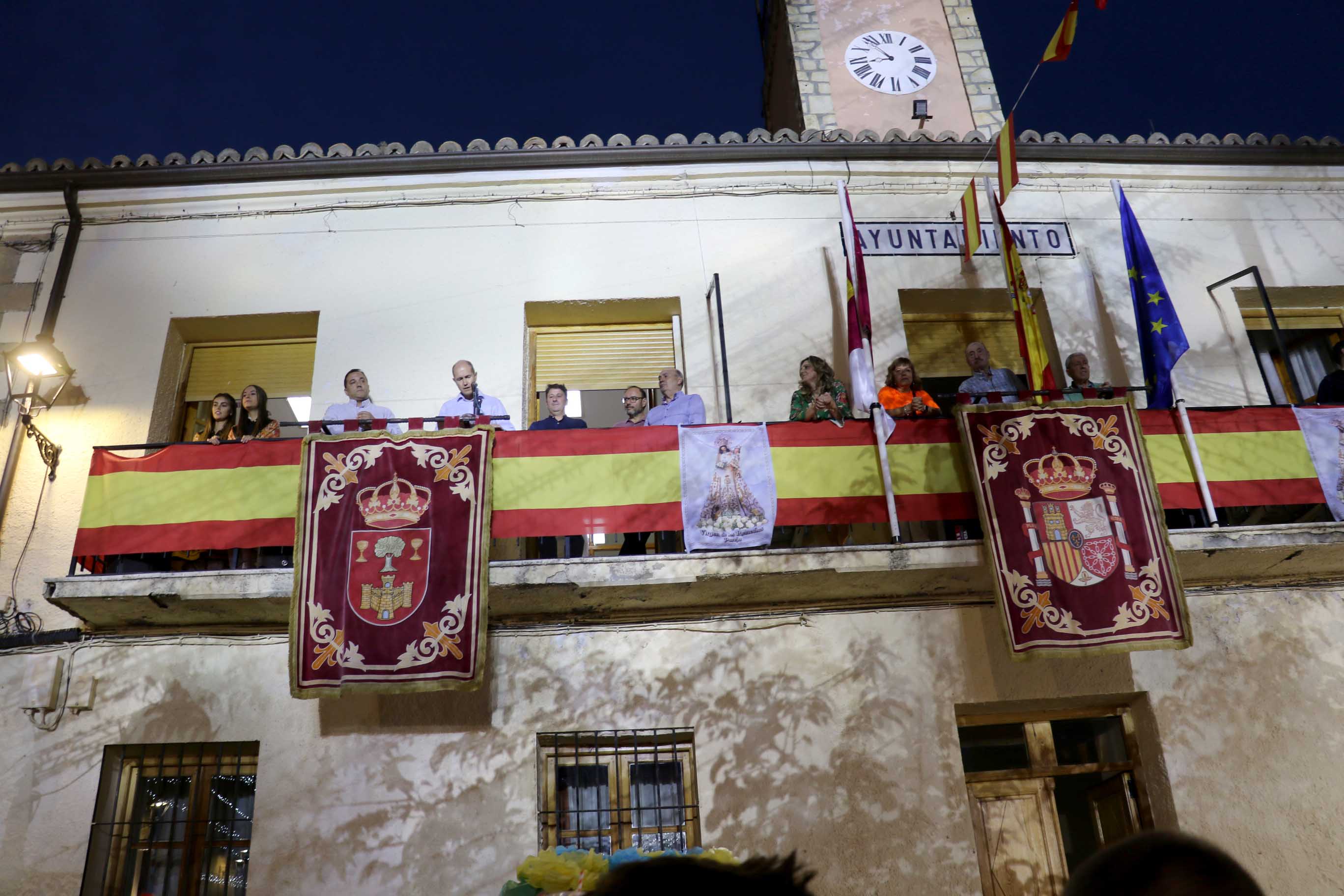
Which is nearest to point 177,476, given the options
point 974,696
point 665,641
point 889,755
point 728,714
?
point 665,641

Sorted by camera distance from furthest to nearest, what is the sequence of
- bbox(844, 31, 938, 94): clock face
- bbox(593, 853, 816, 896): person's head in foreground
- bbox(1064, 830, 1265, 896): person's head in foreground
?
1. bbox(844, 31, 938, 94): clock face
2. bbox(1064, 830, 1265, 896): person's head in foreground
3. bbox(593, 853, 816, 896): person's head in foreground

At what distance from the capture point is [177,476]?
656 cm

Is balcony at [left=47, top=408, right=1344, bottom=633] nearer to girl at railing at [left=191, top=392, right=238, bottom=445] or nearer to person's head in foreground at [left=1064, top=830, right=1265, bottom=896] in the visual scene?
girl at railing at [left=191, top=392, right=238, bottom=445]

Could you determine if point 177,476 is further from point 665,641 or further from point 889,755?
point 889,755

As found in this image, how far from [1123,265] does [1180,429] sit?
2.19m

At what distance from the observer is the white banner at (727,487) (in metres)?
6.37

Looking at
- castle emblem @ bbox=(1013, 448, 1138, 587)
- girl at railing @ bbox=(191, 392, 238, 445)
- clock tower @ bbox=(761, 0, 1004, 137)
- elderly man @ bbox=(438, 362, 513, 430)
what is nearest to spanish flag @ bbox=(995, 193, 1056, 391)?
castle emblem @ bbox=(1013, 448, 1138, 587)

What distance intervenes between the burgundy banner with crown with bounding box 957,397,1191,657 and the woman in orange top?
0.37 meters

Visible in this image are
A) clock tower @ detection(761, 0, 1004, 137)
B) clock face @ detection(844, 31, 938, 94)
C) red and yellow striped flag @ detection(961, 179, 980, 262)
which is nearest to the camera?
red and yellow striped flag @ detection(961, 179, 980, 262)

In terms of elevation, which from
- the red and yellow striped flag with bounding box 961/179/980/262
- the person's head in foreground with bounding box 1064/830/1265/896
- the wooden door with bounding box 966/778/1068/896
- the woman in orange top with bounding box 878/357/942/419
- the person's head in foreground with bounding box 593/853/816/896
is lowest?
the wooden door with bounding box 966/778/1068/896

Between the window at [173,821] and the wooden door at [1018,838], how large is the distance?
4823 mm

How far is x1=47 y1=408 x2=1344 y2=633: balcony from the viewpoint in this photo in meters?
6.22

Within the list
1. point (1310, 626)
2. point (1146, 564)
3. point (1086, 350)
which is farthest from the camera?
point (1086, 350)

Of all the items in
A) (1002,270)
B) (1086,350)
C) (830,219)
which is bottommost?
(1086,350)
